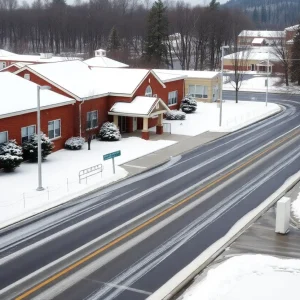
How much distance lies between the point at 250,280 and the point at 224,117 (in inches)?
1428

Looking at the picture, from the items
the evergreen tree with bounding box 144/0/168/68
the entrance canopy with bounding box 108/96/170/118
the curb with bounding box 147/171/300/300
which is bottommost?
the curb with bounding box 147/171/300/300

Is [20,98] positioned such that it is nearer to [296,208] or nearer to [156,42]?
[296,208]

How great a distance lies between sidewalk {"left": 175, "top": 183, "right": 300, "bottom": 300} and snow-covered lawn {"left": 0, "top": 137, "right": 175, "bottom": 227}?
8819 millimetres

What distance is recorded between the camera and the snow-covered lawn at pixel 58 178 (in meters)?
24.6

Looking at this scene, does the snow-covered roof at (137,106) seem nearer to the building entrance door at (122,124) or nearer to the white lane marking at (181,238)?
the building entrance door at (122,124)

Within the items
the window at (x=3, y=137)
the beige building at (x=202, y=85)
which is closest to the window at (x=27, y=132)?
the window at (x=3, y=137)

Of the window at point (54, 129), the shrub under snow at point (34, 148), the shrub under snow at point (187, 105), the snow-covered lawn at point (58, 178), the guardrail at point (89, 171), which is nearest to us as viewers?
the snow-covered lawn at point (58, 178)

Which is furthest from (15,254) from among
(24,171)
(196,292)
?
(24,171)

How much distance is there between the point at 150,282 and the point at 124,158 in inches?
718

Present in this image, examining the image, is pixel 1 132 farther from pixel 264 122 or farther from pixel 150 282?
pixel 264 122

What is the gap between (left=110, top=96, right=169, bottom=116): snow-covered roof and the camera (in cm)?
4163

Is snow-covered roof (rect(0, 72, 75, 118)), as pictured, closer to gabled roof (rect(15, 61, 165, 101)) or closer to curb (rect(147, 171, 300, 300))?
gabled roof (rect(15, 61, 165, 101))

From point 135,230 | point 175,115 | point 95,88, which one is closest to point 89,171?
point 135,230

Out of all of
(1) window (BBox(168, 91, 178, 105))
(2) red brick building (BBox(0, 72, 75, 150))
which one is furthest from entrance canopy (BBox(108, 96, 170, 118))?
(1) window (BBox(168, 91, 178, 105))
